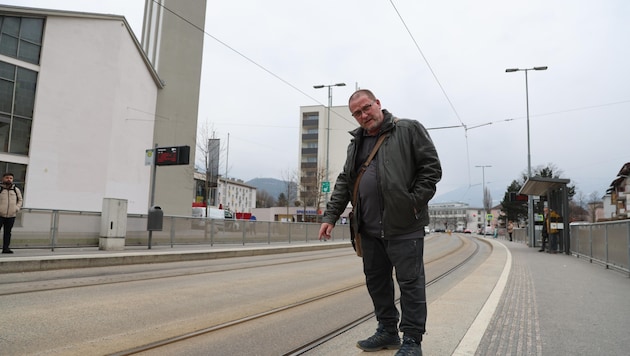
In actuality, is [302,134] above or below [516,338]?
above

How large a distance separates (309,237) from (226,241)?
725 cm

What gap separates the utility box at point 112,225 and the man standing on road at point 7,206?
2693mm

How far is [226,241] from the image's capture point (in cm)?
1702

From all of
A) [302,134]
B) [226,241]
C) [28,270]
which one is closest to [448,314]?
[28,270]

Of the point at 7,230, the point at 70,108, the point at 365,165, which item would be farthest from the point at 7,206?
the point at 70,108

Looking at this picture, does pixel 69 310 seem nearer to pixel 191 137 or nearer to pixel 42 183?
pixel 42 183

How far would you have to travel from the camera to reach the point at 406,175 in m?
2.94

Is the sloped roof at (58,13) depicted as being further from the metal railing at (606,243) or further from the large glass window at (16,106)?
the metal railing at (606,243)

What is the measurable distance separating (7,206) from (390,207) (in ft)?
32.4

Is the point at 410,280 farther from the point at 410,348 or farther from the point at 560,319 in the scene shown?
the point at 560,319

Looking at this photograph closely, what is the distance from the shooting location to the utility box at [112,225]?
12.1m

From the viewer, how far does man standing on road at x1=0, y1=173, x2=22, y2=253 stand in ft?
30.4

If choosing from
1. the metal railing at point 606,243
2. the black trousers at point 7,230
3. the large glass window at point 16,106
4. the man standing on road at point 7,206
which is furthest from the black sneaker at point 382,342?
the large glass window at point 16,106

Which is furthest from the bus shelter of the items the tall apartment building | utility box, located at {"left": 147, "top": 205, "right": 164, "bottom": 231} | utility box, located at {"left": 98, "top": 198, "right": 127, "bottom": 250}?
the tall apartment building
